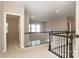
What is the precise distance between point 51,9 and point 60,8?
1.07 ft

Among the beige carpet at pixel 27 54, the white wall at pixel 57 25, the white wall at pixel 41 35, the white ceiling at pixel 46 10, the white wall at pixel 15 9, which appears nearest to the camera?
the beige carpet at pixel 27 54

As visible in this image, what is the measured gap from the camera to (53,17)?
3.69 m

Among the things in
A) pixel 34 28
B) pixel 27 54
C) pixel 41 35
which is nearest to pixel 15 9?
pixel 34 28

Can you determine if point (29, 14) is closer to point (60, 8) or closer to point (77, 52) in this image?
point (60, 8)

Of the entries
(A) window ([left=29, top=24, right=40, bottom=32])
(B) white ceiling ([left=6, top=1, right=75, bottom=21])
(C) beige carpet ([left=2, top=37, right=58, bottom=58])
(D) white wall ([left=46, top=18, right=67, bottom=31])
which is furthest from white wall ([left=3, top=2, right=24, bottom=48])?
(D) white wall ([left=46, top=18, right=67, bottom=31])

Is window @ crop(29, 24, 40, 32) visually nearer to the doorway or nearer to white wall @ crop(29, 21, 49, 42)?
white wall @ crop(29, 21, 49, 42)

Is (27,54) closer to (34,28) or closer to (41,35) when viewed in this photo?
(34,28)

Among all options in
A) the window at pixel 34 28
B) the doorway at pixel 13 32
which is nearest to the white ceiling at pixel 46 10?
the window at pixel 34 28

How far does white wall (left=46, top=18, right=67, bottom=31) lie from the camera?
12.2ft

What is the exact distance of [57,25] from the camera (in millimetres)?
3893

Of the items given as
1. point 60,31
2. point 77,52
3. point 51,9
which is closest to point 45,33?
point 60,31

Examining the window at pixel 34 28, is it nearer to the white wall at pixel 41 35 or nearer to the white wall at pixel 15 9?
the white wall at pixel 41 35

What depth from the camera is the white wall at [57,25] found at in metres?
3.72

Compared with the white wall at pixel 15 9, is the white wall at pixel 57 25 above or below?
below
